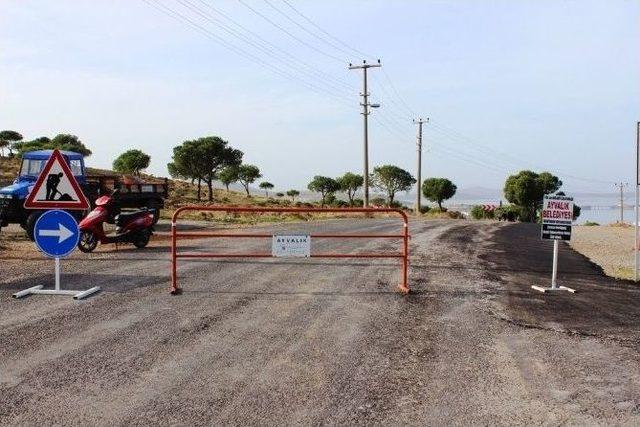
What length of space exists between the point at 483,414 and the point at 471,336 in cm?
232

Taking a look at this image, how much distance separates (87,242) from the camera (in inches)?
526

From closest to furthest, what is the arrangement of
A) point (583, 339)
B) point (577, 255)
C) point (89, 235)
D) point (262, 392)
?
point (262, 392) → point (583, 339) → point (89, 235) → point (577, 255)

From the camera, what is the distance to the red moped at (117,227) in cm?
1328

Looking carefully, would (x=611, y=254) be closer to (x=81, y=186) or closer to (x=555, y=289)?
(x=555, y=289)

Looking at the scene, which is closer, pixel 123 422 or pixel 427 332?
pixel 123 422

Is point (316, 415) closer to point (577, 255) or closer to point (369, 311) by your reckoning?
point (369, 311)

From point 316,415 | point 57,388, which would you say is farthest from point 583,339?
point 57,388

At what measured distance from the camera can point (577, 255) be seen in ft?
55.2

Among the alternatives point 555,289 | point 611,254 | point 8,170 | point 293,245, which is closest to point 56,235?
point 293,245

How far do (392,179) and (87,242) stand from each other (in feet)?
279

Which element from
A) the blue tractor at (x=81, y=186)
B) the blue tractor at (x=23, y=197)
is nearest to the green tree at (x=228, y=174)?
the blue tractor at (x=81, y=186)

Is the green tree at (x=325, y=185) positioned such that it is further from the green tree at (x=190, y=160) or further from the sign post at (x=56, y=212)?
the sign post at (x=56, y=212)

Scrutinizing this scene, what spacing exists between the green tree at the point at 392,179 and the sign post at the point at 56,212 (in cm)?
8740

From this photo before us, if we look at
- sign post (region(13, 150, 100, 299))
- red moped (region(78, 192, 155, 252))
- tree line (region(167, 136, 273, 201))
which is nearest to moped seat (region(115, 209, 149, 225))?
red moped (region(78, 192, 155, 252))
